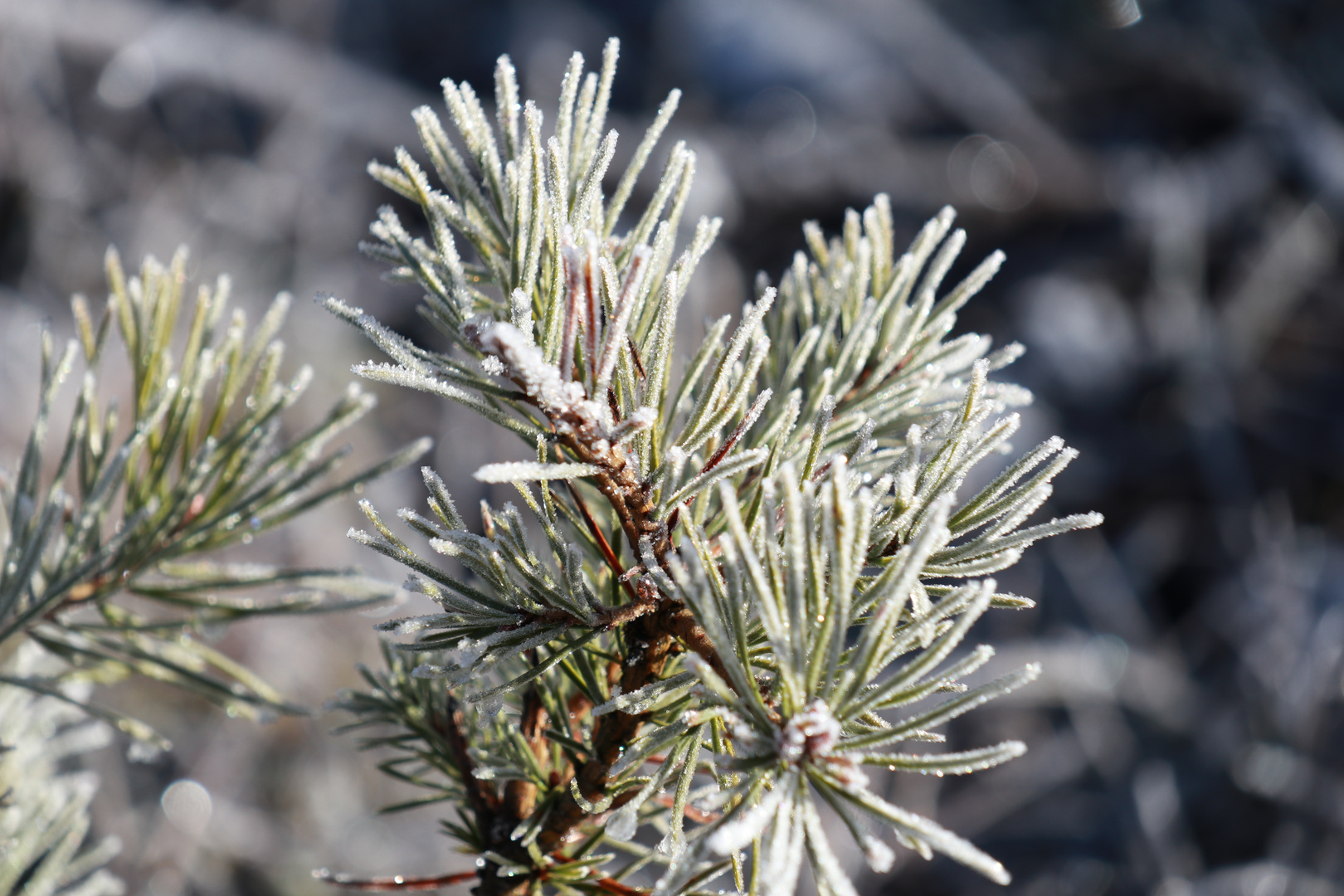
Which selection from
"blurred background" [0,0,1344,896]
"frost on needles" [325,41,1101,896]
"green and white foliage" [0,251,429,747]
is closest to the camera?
"frost on needles" [325,41,1101,896]

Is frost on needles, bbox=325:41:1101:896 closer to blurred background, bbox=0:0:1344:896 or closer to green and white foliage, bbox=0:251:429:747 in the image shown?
green and white foliage, bbox=0:251:429:747

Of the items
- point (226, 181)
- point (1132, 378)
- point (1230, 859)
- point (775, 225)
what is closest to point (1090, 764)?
point (1230, 859)

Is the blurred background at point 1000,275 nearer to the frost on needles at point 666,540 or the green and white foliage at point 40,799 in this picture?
the green and white foliage at point 40,799

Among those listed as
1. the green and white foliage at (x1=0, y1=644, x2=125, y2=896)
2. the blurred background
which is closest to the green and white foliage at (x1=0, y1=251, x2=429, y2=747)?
the green and white foliage at (x1=0, y1=644, x2=125, y2=896)

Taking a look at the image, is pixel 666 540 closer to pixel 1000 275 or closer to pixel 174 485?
pixel 174 485

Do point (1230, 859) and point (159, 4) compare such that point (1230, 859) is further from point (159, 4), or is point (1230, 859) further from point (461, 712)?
point (159, 4)
